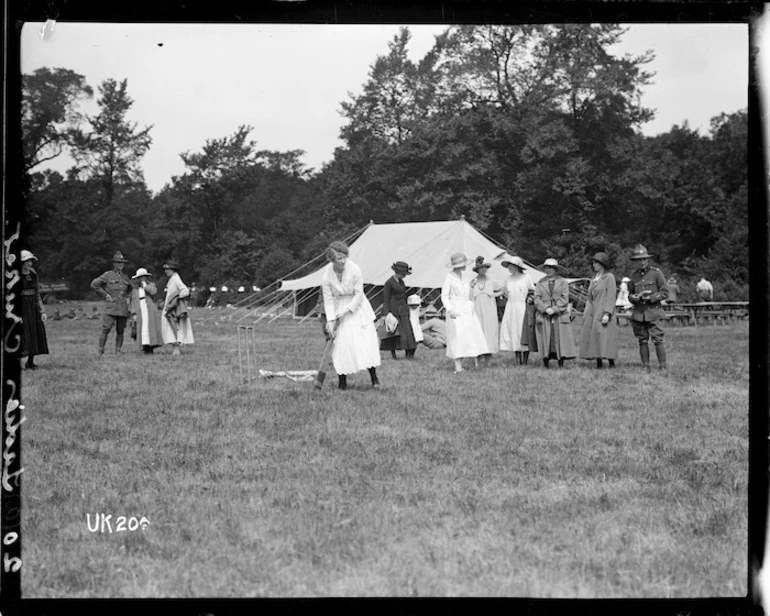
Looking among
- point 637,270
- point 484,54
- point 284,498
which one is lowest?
point 284,498

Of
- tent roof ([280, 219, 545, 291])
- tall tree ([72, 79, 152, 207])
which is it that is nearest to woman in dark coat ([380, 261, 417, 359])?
tent roof ([280, 219, 545, 291])

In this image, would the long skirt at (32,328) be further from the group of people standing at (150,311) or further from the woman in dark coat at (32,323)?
the group of people standing at (150,311)

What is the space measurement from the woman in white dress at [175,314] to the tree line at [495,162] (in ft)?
9.11

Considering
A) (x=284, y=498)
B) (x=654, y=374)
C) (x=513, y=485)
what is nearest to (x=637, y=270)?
(x=654, y=374)

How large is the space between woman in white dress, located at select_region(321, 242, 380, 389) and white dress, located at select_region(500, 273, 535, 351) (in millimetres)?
4599

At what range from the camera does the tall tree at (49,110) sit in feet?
13.6

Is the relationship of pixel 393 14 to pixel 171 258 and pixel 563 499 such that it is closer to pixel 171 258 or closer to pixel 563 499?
pixel 563 499

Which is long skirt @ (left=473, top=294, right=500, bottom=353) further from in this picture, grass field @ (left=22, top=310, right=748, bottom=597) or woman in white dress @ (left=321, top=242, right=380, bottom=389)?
woman in white dress @ (left=321, top=242, right=380, bottom=389)

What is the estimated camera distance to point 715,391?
9430 mm

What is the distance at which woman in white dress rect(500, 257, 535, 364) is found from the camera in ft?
46.1

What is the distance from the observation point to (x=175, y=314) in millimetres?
15812

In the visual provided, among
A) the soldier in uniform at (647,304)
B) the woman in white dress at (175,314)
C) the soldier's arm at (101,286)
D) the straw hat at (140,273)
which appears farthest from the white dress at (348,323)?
the woman in white dress at (175,314)

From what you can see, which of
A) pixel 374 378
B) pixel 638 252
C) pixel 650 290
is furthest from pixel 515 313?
pixel 374 378

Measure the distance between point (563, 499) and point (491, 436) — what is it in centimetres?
197
